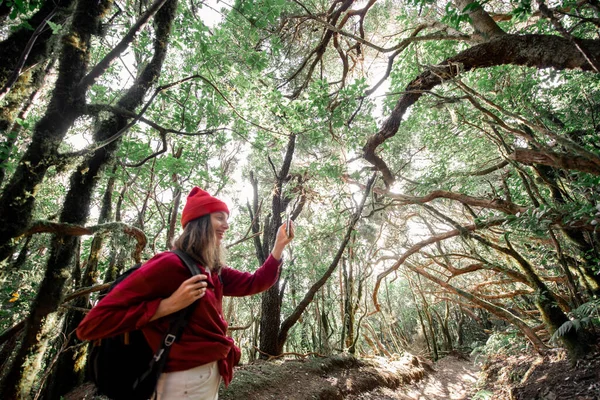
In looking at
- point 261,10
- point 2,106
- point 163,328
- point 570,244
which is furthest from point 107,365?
point 570,244

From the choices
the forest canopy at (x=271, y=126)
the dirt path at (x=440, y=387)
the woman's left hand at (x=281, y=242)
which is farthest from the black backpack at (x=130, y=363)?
the dirt path at (x=440, y=387)

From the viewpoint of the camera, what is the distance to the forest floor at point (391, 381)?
14.2 ft

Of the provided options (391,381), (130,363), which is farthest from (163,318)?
(391,381)

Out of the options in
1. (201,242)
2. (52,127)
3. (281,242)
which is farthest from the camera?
(52,127)

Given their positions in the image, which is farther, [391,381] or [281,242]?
[391,381]

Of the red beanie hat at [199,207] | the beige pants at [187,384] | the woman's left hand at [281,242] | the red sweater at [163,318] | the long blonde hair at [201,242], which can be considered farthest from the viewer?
the woman's left hand at [281,242]

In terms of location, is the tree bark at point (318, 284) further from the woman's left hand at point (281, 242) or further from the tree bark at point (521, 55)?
the woman's left hand at point (281, 242)

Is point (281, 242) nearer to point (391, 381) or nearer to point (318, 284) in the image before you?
point (318, 284)

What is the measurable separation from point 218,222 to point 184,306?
65 cm

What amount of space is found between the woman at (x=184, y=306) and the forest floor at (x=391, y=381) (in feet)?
9.42

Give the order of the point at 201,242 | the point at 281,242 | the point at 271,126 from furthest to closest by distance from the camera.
Result: the point at 271,126
the point at 281,242
the point at 201,242

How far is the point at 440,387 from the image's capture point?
30.6 ft

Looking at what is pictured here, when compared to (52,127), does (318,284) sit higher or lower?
lower

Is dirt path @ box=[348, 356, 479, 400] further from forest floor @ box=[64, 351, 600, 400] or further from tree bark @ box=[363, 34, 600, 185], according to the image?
tree bark @ box=[363, 34, 600, 185]
